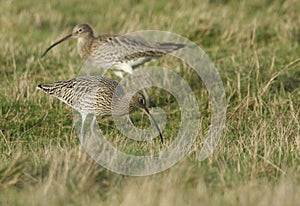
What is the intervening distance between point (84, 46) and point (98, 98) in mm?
2415

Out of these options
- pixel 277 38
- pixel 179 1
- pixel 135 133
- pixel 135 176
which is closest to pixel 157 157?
pixel 135 176

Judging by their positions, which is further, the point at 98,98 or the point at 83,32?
the point at 83,32

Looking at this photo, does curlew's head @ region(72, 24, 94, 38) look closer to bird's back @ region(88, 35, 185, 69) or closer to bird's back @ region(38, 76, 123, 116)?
bird's back @ region(88, 35, 185, 69)

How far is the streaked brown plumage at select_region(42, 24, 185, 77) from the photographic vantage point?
9859mm

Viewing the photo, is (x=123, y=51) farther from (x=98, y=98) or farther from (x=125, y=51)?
(x=98, y=98)

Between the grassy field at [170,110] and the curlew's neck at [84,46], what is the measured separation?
274mm

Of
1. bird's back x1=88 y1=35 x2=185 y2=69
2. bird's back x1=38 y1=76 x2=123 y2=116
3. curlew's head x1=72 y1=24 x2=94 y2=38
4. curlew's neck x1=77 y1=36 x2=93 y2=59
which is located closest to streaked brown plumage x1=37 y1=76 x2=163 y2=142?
bird's back x1=38 y1=76 x2=123 y2=116

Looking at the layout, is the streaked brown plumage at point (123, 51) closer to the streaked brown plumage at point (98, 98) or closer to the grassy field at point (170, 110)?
the grassy field at point (170, 110)

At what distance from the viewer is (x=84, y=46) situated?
10375 mm

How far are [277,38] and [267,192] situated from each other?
6514 mm

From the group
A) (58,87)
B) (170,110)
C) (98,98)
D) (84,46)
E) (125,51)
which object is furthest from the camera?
(84,46)

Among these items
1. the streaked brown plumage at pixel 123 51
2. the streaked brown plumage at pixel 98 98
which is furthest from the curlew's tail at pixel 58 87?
the streaked brown plumage at pixel 123 51

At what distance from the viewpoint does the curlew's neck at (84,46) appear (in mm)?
10312

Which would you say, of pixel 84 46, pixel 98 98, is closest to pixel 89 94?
pixel 98 98
